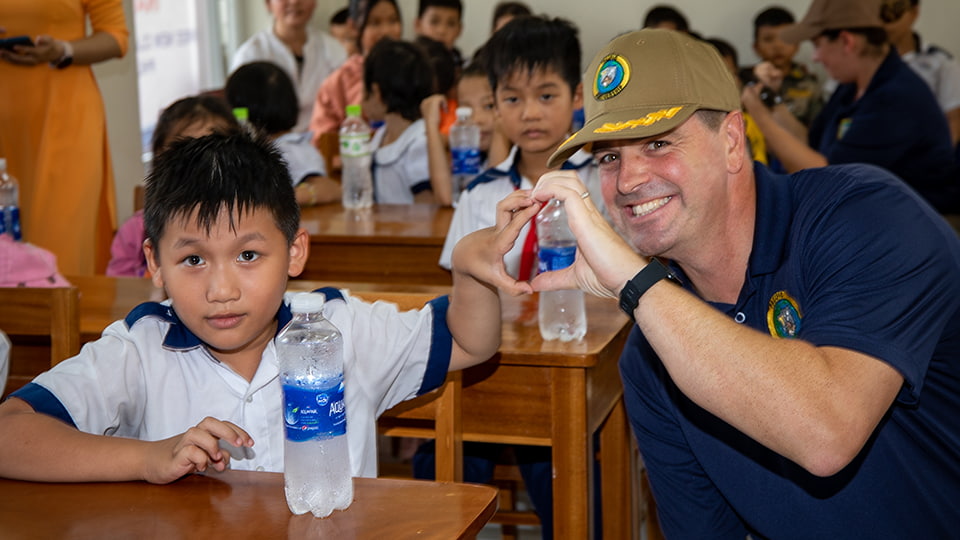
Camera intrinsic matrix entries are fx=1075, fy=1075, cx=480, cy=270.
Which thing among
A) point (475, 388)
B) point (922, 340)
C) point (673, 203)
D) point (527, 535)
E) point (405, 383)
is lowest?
point (527, 535)

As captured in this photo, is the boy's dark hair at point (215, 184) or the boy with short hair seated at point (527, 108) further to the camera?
the boy with short hair seated at point (527, 108)

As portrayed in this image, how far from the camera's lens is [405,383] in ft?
5.61

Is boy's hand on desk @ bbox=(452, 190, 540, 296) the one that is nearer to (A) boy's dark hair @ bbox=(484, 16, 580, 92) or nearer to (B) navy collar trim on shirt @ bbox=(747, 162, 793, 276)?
(B) navy collar trim on shirt @ bbox=(747, 162, 793, 276)

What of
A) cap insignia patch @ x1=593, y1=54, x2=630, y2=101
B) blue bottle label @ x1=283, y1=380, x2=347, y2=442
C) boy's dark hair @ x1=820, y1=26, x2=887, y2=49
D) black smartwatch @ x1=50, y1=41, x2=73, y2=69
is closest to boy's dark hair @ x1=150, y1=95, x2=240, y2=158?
black smartwatch @ x1=50, y1=41, x2=73, y2=69

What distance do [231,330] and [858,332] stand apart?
2.78ft

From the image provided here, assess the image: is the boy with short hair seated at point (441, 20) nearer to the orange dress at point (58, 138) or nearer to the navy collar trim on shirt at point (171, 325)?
the orange dress at point (58, 138)

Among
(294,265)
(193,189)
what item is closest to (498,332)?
(294,265)

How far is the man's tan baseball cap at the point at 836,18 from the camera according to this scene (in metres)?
4.19

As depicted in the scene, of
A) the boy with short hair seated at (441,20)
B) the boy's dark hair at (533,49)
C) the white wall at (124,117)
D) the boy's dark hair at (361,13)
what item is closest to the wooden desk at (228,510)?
the boy's dark hair at (533,49)

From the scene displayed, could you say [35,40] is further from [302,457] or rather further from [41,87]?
[302,457]

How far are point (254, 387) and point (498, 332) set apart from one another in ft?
1.28

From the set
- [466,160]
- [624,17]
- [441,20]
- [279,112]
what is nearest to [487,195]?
[466,160]

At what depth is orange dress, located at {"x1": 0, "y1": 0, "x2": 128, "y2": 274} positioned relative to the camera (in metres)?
3.79

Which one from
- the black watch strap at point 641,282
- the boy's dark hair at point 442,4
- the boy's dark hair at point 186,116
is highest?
the boy's dark hair at point 442,4
